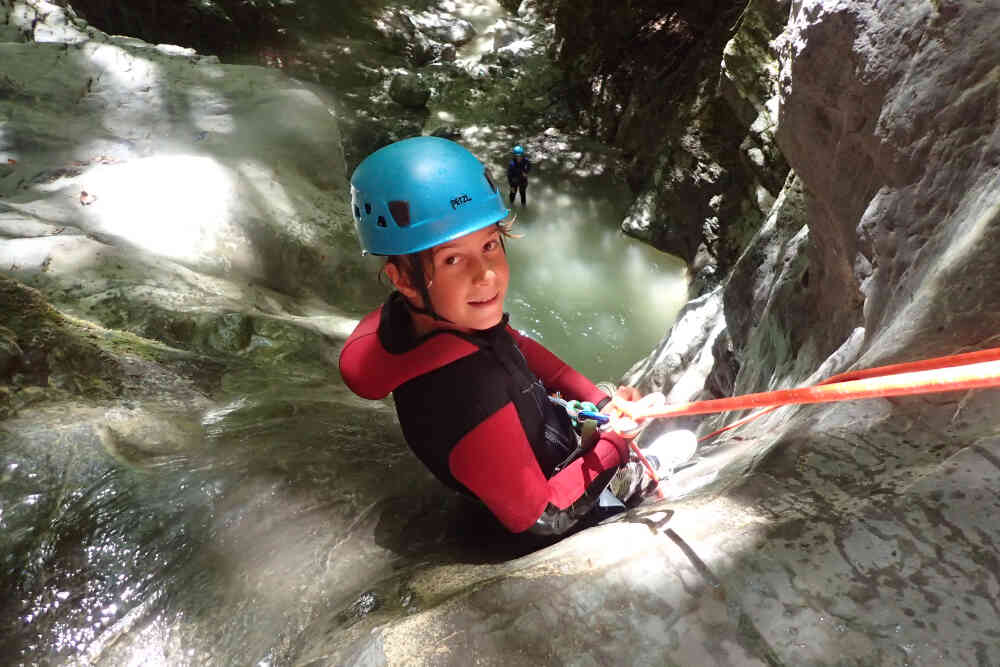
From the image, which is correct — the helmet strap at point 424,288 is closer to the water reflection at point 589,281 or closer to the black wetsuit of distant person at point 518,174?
the water reflection at point 589,281

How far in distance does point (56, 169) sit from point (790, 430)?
315 inches

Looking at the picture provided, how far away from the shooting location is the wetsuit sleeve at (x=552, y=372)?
2857mm

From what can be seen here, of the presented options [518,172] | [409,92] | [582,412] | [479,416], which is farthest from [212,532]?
[409,92]

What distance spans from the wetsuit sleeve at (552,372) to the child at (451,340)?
2.28 ft

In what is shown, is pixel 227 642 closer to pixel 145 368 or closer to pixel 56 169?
pixel 145 368

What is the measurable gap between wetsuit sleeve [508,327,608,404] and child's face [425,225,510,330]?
86 centimetres

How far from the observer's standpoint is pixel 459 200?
1.98 metres

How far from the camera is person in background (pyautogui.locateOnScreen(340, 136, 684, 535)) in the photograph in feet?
6.25

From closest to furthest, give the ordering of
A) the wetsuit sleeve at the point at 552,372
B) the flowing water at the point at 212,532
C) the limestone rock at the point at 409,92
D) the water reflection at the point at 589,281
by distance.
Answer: the flowing water at the point at 212,532 → the wetsuit sleeve at the point at 552,372 → the water reflection at the point at 589,281 → the limestone rock at the point at 409,92

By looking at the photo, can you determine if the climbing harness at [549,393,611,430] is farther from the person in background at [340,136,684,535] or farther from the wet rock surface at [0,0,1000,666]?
the wet rock surface at [0,0,1000,666]

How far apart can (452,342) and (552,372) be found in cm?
105

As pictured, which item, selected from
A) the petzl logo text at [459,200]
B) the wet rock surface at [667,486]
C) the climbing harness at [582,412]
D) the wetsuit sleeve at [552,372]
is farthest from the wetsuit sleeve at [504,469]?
the wetsuit sleeve at [552,372]

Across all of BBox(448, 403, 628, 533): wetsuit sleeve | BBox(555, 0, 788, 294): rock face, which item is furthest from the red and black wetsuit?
BBox(555, 0, 788, 294): rock face

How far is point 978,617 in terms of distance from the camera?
1.09 m
